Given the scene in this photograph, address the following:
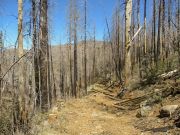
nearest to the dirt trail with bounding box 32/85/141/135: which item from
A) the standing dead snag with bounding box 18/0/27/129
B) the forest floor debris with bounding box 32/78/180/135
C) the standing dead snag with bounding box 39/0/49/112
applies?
the forest floor debris with bounding box 32/78/180/135

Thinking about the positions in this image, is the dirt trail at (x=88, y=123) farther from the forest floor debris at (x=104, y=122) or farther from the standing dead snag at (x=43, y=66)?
the standing dead snag at (x=43, y=66)

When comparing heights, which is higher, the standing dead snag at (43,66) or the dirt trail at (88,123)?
the standing dead snag at (43,66)

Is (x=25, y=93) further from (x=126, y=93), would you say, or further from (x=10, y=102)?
(x=126, y=93)

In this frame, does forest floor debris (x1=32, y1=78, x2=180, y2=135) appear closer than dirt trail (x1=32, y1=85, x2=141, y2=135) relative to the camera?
Yes

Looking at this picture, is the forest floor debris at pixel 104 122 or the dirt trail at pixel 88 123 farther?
the dirt trail at pixel 88 123

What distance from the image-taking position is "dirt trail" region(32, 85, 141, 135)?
8258 mm

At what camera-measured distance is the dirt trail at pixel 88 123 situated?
8.26m

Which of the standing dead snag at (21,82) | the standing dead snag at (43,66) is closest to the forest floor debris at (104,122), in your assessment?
the standing dead snag at (21,82)

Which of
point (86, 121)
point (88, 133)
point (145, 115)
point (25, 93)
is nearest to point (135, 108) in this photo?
point (145, 115)

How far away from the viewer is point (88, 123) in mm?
9492

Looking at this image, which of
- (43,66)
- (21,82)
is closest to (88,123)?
(21,82)

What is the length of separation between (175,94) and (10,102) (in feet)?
19.3

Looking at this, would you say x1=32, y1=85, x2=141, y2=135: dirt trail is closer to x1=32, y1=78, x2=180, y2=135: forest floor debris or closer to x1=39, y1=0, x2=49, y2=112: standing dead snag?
x1=32, y1=78, x2=180, y2=135: forest floor debris

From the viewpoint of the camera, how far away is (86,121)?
9.75 meters
